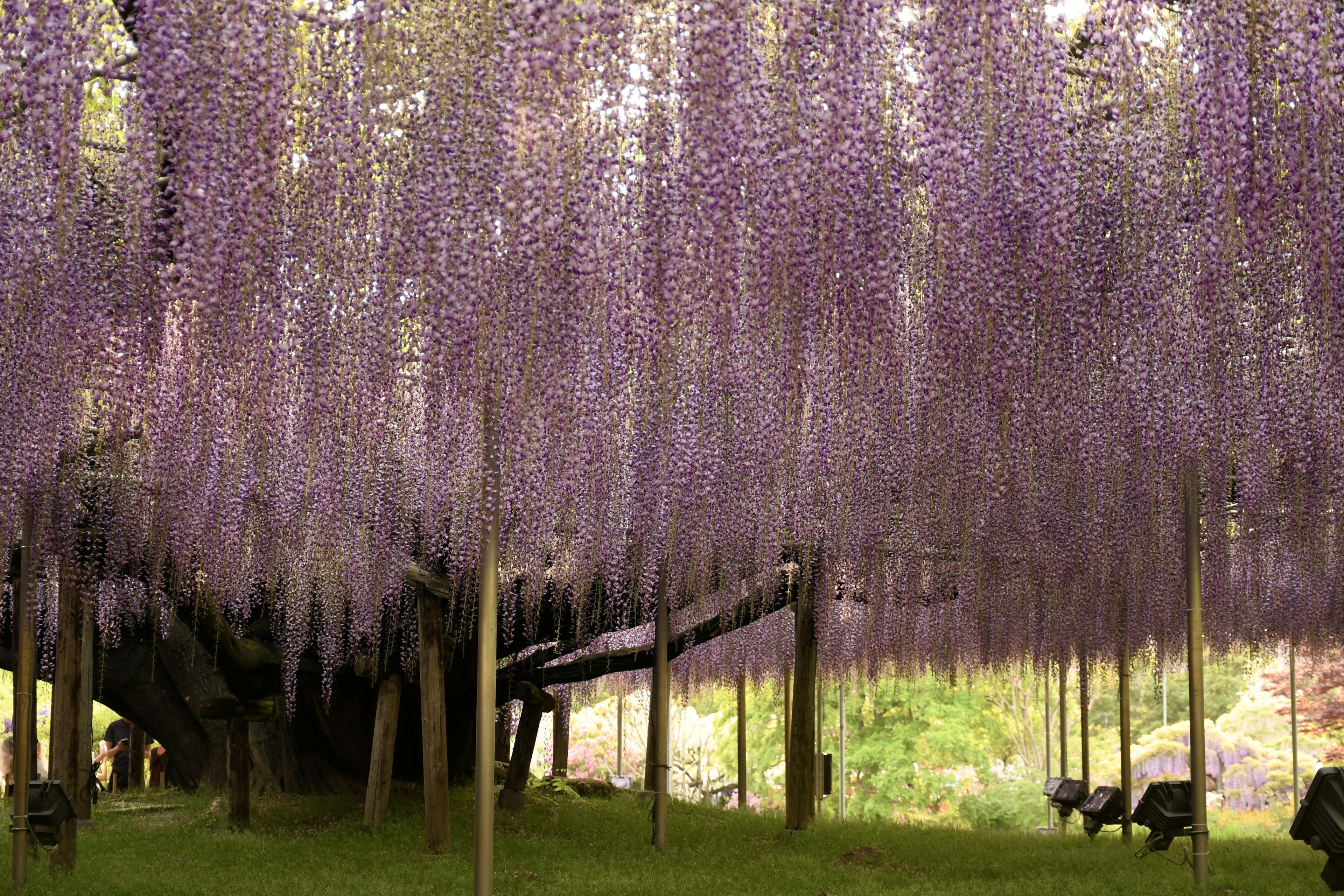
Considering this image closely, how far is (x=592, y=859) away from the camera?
906 cm

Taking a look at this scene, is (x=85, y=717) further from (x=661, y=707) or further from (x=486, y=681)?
(x=486, y=681)

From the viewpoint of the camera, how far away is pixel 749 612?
1083 cm

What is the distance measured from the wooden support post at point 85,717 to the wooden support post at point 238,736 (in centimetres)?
84

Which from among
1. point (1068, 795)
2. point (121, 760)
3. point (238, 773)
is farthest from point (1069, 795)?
point (121, 760)

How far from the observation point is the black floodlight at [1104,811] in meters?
11.2

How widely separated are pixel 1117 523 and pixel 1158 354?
2823 millimetres

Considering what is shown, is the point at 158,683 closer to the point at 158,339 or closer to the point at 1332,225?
the point at 158,339

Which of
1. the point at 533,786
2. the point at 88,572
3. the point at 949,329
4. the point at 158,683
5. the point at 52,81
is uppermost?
the point at 52,81

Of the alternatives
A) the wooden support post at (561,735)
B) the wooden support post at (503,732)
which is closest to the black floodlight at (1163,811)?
the wooden support post at (503,732)

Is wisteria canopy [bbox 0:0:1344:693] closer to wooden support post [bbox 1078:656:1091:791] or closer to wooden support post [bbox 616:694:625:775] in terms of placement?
wooden support post [bbox 1078:656:1091:791]

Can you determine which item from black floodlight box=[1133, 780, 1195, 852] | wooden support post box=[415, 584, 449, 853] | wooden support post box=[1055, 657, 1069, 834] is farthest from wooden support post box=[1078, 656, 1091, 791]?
wooden support post box=[415, 584, 449, 853]

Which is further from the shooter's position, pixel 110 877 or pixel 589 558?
pixel 589 558

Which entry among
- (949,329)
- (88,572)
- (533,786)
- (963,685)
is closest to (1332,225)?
(949,329)

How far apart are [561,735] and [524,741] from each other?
507 centimetres
